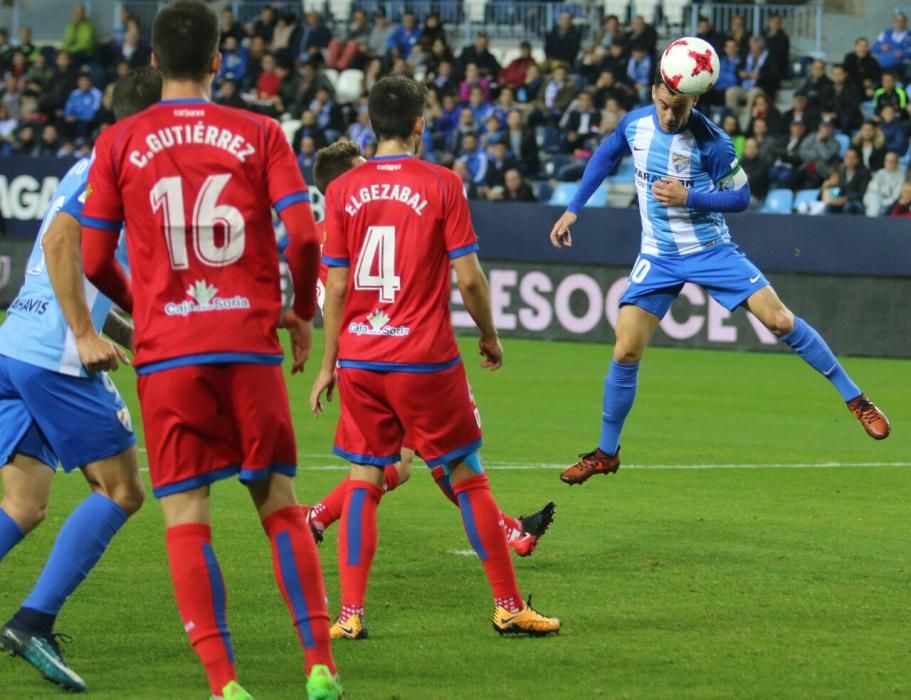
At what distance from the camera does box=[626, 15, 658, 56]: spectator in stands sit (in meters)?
25.1

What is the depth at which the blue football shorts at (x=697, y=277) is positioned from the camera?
29.8 feet

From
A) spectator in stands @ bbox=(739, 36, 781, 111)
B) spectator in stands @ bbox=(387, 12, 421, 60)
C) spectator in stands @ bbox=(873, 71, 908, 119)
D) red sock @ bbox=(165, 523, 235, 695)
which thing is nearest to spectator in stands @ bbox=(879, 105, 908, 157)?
spectator in stands @ bbox=(873, 71, 908, 119)

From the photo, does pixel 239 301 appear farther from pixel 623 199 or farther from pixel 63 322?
pixel 623 199

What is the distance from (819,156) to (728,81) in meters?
3.31

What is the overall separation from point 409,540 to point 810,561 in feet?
6.32

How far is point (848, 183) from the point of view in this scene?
20.4 m

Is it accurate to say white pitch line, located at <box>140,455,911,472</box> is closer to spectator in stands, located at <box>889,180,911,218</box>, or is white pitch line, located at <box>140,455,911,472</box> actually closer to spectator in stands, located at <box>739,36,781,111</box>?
spectator in stands, located at <box>889,180,911,218</box>

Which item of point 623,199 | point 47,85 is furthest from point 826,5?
point 47,85

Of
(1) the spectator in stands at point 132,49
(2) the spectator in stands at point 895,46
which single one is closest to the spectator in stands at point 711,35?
(2) the spectator in stands at point 895,46

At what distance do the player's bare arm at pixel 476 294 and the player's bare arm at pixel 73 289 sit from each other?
1256mm

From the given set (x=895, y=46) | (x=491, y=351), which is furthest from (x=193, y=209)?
(x=895, y=46)

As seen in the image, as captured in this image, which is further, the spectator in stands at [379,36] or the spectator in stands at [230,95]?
the spectator in stands at [379,36]

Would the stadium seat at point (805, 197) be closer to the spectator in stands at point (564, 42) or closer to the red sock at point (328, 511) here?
the spectator in stands at point (564, 42)

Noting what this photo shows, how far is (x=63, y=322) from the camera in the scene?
18.8ft
